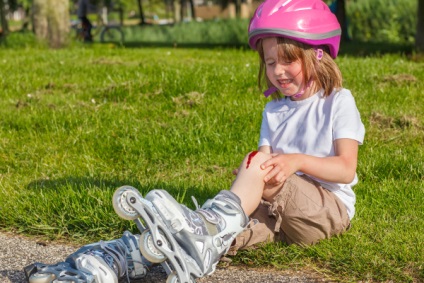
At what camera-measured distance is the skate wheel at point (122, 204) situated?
2621 mm

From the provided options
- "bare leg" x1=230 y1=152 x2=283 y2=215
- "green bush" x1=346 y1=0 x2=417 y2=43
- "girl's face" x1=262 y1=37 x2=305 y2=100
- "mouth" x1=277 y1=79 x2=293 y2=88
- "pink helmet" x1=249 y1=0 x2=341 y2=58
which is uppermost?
"pink helmet" x1=249 y1=0 x2=341 y2=58

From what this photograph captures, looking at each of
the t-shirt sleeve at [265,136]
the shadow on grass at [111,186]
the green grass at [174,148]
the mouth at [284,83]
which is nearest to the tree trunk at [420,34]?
the green grass at [174,148]

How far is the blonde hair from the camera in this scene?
10.5 feet

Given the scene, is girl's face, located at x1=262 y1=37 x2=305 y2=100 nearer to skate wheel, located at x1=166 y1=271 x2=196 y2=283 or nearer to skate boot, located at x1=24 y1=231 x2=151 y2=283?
skate boot, located at x1=24 y1=231 x2=151 y2=283

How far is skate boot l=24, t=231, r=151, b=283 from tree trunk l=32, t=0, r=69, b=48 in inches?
394

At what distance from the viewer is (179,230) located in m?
2.68

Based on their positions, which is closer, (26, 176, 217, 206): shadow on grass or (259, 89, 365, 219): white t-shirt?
(259, 89, 365, 219): white t-shirt

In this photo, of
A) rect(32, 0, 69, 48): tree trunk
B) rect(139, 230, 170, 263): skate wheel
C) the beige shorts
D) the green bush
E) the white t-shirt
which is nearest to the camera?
rect(139, 230, 170, 263): skate wheel

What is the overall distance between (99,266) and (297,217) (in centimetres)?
91

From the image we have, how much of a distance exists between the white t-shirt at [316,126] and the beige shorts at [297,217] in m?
0.10

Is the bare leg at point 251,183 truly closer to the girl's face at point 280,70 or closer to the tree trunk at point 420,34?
the girl's face at point 280,70

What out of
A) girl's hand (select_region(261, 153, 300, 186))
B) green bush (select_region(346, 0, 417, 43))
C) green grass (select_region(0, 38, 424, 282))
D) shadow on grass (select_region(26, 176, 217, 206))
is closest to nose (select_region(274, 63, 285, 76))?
girl's hand (select_region(261, 153, 300, 186))

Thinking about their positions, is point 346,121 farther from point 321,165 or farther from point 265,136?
point 265,136

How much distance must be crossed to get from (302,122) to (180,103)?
9.51 feet
